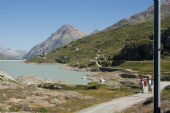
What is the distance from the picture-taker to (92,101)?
6419 centimetres

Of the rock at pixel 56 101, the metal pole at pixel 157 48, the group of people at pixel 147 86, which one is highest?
the metal pole at pixel 157 48

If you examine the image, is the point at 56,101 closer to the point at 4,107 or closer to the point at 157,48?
the point at 4,107

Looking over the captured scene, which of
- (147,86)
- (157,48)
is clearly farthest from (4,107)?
(157,48)

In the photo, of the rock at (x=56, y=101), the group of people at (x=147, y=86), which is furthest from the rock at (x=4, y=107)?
the group of people at (x=147, y=86)

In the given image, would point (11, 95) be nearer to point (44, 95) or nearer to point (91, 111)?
point (44, 95)

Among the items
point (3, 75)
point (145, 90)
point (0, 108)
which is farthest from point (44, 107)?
point (3, 75)

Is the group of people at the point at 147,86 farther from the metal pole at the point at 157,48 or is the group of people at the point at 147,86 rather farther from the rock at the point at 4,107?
the metal pole at the point at 157,48

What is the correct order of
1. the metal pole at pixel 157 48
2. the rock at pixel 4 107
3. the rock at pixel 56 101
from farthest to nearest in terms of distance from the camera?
the rock at pixel 56 101 → the rock at pixel 4 107 → the metal pole at pixel 157 48

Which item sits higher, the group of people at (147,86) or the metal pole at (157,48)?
the metal pole at (157,48)

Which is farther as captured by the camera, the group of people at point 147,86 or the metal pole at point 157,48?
the group of people at point 147,86

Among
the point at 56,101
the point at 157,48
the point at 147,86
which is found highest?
the point at 157,48

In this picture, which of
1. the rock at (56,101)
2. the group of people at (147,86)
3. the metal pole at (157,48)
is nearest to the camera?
the metal pole at (157,48)

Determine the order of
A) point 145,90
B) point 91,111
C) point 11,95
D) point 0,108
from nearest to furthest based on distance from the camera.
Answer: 1. point 91,111
2. point 0,108
3. point 11,95
4. point 145,90

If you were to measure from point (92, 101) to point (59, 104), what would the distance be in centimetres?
751
